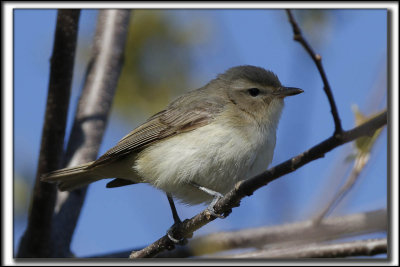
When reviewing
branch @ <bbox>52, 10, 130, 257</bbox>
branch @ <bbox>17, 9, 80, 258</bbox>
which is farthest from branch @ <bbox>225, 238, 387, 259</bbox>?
branch @ <bbox>52, 10, 130, 257</bbox>

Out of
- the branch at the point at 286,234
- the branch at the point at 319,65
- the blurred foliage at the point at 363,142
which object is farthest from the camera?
the blurred foliage at the point at 363,142

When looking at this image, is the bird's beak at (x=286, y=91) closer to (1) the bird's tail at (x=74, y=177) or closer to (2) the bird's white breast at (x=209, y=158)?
(2) the bird's white breast at (x=209, y=158)

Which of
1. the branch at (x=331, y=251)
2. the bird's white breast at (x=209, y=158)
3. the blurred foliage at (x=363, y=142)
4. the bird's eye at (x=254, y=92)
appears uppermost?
the bird's eye at (x=254, y=92)

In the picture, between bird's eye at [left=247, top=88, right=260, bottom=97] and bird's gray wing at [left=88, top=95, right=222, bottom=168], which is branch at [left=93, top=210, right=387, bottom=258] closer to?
bird's gray wing at [left=88, top=95, right=222, bottom=168]

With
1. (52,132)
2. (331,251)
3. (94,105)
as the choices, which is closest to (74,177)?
(52,132)

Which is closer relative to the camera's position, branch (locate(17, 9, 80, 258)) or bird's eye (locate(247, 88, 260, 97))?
branch (locate(17, 9, 80, 258))

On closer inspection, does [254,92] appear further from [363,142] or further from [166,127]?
[363,142]

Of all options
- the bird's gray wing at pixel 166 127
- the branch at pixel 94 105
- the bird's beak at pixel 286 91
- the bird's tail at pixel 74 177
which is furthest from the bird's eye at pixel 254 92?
the bird's tail at pixel 74 177
